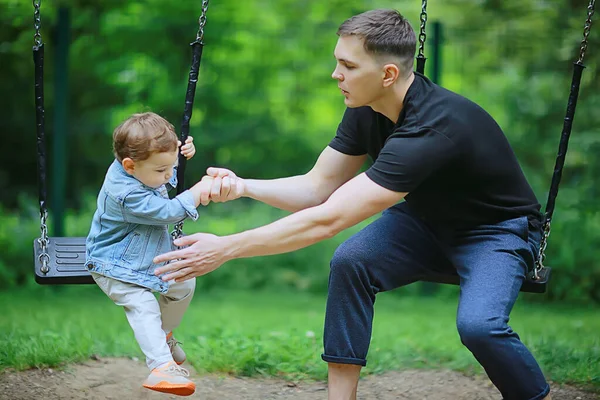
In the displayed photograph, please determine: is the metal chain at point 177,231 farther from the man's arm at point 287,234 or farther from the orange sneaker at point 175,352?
the orange sneaker at point 175,352

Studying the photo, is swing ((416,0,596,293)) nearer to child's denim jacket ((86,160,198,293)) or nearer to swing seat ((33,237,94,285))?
child's denim jacket ((86,160,198,293))

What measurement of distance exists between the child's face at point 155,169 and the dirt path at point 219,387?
4.17 feet

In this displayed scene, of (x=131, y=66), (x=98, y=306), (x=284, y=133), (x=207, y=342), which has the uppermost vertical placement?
(x=131, y=66)

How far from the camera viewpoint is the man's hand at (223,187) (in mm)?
3643

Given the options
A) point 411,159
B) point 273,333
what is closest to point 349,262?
point 411,159

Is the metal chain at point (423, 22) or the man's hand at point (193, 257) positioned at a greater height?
the metal chain at point (423, 22)

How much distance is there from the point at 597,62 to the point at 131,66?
427 centimetres

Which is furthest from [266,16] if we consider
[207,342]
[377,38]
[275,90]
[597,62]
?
[377,38]

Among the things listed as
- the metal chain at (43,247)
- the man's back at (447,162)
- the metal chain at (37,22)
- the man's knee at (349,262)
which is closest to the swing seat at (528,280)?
the man's back at (447,162)

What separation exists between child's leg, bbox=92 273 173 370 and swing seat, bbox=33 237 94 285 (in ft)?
0.32

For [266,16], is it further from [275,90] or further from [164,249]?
[164,249]

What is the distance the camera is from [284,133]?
8.48 meters

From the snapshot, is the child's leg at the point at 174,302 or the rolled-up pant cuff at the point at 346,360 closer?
the rolled-up pant cuff at the point at 346,360

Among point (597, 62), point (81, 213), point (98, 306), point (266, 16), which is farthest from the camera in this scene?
point (266, 16)
